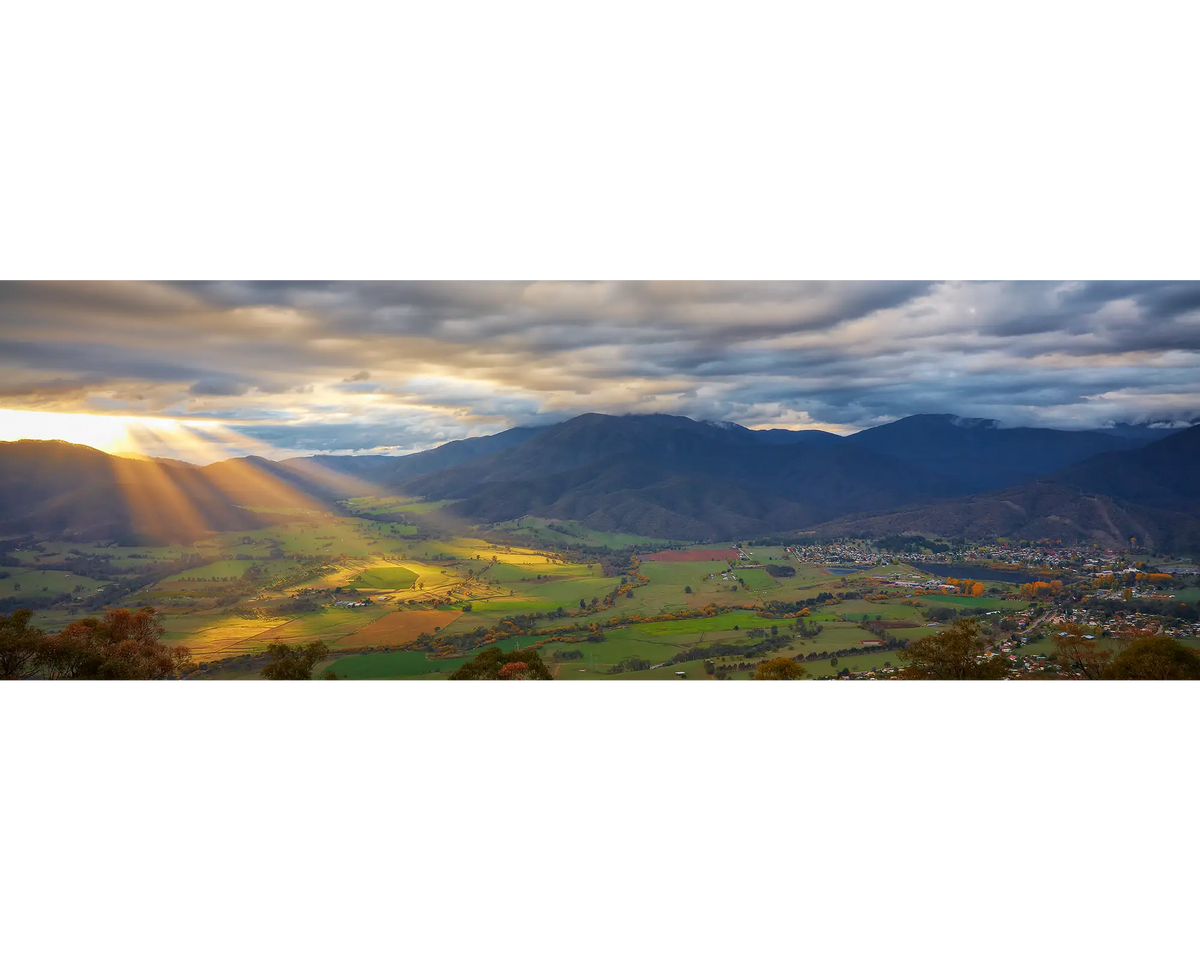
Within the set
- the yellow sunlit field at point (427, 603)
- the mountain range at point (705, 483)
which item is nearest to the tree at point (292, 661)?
the yellow sunlit field at point (427, 603)

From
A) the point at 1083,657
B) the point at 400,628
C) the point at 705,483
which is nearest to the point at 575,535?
the point at 705,483

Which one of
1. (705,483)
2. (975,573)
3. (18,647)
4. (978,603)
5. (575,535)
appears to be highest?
(705,483)

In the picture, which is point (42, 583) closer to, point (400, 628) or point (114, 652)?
point (400, 628)

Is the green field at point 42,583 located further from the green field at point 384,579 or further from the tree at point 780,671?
the tree at point 780,671

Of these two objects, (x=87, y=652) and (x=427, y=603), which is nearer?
(x=87, y=652)
